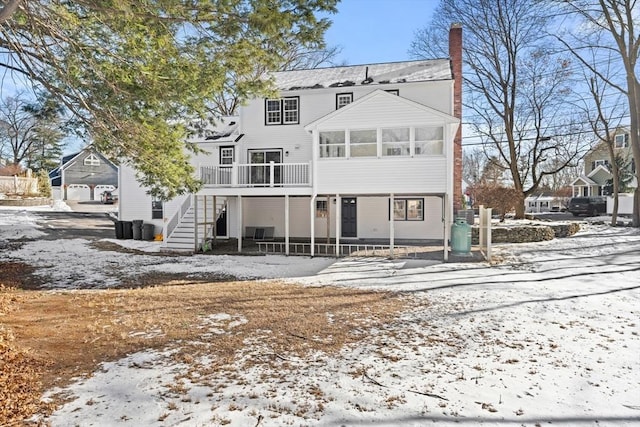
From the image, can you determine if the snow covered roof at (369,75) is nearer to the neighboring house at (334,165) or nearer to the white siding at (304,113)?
the neighboring house at (334,165)

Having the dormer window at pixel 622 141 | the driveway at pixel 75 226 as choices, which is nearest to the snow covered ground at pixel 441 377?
the driveway at pixel 75 226

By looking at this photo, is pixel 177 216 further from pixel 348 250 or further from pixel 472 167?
pixel 472 167

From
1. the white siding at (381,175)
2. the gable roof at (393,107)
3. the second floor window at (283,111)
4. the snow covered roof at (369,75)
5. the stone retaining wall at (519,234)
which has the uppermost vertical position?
the snow covered roof at (369,75)

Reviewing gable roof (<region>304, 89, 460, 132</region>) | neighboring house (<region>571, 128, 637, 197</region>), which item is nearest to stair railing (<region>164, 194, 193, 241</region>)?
gable roof (<region>304, 89, 460, 132</region>)

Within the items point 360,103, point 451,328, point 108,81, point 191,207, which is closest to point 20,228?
point 191,207

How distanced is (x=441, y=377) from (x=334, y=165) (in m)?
10.6

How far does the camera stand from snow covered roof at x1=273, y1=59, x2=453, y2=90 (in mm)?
17703

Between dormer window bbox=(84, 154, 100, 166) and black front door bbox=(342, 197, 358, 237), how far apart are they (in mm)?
40628

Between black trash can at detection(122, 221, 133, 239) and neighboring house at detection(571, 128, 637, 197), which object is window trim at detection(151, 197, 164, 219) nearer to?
black trash can at detection(122, 221, 133, 239)

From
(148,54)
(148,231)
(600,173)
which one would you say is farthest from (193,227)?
(600,173)

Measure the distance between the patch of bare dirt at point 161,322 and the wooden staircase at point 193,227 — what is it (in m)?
7.04

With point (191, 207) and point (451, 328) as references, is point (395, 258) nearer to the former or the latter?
point (451, 328)

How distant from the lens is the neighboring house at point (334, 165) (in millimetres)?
13789

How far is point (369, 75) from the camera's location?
18766 mm
